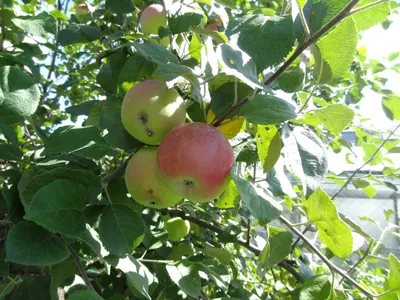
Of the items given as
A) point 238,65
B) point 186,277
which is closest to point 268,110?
point 238,65

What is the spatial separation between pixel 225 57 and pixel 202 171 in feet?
0.62

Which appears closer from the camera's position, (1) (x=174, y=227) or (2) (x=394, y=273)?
(2) (x=394, y=273)

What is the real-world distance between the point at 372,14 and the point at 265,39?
0.19m

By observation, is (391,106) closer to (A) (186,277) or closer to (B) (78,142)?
(A) (186,277)

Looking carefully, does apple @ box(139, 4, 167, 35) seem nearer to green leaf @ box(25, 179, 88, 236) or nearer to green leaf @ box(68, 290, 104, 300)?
green leaf @ box(25, 179, 88, 236)

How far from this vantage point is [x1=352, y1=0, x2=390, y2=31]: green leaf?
0.61 metres

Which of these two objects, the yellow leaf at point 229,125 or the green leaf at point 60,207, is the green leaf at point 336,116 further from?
the green leaf at point 60,207

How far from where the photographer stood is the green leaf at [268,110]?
553 mm

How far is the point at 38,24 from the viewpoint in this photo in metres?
1.01

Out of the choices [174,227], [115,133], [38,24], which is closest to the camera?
[115,133]

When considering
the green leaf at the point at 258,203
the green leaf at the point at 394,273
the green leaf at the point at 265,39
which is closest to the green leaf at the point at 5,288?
the green leaf at the point at 258,203

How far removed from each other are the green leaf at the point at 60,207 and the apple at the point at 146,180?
91 mm

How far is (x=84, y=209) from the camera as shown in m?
0.70

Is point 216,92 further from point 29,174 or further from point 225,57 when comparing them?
point 29,174
